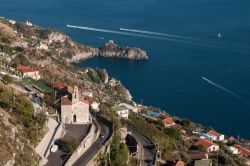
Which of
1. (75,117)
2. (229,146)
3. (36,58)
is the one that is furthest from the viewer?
(36,58)

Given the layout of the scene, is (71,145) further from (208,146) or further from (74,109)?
(208,146)

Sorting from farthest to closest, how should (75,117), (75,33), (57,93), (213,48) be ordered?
(75,33)
(213,48)
(57,93)
(75,117)

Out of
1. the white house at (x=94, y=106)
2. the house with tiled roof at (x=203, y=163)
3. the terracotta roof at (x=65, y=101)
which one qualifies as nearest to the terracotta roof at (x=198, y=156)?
the house with tiled roof at (x=203, y=163)

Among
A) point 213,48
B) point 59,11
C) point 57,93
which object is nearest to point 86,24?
point 59,11

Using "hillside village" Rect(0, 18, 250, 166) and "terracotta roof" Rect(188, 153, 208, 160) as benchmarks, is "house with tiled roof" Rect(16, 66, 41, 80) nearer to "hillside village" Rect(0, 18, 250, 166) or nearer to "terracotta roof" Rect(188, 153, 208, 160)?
"hillside village" Rect(0, 18, 250, 166)

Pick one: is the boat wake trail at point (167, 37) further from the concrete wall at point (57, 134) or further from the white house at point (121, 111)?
the concrete wall at point (57, 134)

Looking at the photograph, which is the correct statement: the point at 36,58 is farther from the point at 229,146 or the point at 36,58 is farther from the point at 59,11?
the point at 59,11

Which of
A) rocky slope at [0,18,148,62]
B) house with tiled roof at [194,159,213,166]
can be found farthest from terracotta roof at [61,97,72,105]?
rocky slope at [0,18,148,62]

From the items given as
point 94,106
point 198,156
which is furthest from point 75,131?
point 198,156
